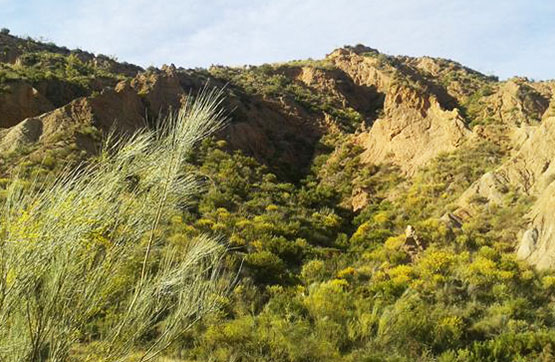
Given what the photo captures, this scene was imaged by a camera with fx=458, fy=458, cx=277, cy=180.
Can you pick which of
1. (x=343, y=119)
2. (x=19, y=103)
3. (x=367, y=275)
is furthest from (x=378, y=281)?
(x=343, y=119)

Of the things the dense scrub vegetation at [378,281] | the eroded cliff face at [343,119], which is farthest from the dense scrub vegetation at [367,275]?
the eroded cliff face at [343,119]

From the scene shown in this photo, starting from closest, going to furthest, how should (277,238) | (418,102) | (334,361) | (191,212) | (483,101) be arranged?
(334,361) → (277,238) → (191,212) → (418,102) → (483,101)

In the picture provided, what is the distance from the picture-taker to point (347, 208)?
20.8 meters

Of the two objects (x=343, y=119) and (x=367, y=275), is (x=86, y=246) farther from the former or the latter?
(x=343, y=119)

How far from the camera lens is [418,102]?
24484mm

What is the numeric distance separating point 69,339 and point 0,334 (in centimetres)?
46

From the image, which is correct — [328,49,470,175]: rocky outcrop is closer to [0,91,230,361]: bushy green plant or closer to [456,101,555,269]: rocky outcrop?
[456,101,555,269]: rocky outcrop

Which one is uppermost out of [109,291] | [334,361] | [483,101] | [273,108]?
[483,101]

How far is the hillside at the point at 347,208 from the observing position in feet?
30.3

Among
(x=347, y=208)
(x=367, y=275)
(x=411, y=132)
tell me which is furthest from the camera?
(x=411, y=132)

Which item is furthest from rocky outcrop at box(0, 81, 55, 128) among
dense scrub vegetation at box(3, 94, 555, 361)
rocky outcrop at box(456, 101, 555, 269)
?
rocky outcrop at box(456, 101, 555, 269)

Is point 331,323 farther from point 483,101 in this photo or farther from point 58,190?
point 483,101

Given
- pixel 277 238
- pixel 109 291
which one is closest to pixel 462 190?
pixel 277 238

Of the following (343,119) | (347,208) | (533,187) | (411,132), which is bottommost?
(347,208)
